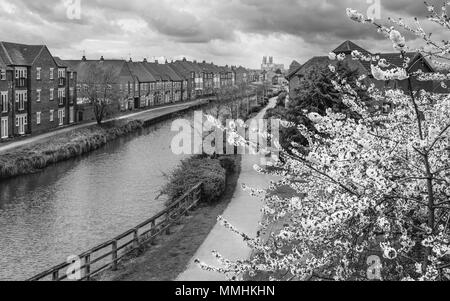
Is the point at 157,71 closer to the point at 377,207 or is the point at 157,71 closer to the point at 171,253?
the point at 171,253

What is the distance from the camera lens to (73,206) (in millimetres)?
27469

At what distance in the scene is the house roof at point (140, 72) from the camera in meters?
92.4

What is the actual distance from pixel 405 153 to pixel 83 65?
86877 millimetres

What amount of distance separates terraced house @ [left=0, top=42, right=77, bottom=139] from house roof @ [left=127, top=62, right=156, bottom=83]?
31795 millimetres

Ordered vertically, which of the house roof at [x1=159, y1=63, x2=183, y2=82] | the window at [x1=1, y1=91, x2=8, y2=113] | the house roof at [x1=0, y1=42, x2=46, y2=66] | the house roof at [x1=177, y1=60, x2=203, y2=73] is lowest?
the window at [x1=1, y1=91, x2=8, y2=113]

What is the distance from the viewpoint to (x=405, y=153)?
6.93 m

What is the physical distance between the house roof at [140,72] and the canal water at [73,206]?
5005 centimetres

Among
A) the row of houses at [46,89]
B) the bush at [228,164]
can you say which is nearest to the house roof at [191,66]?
the row of houses at [46,89]

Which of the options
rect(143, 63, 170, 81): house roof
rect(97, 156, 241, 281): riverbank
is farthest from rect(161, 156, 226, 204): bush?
rect(143, 63, 170, 81): house roof

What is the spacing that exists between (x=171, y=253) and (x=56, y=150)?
86.3 feet

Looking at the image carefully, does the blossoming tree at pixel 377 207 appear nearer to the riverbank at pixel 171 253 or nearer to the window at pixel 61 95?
the riverbank at pixel 171 253

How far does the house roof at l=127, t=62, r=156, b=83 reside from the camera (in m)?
92.4

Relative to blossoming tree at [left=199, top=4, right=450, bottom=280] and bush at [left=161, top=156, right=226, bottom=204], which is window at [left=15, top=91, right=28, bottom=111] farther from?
blossoming tree at [left=199, top=4, right=450, bottom=280]

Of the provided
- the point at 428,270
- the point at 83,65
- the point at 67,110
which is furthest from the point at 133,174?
the point at 83,65
